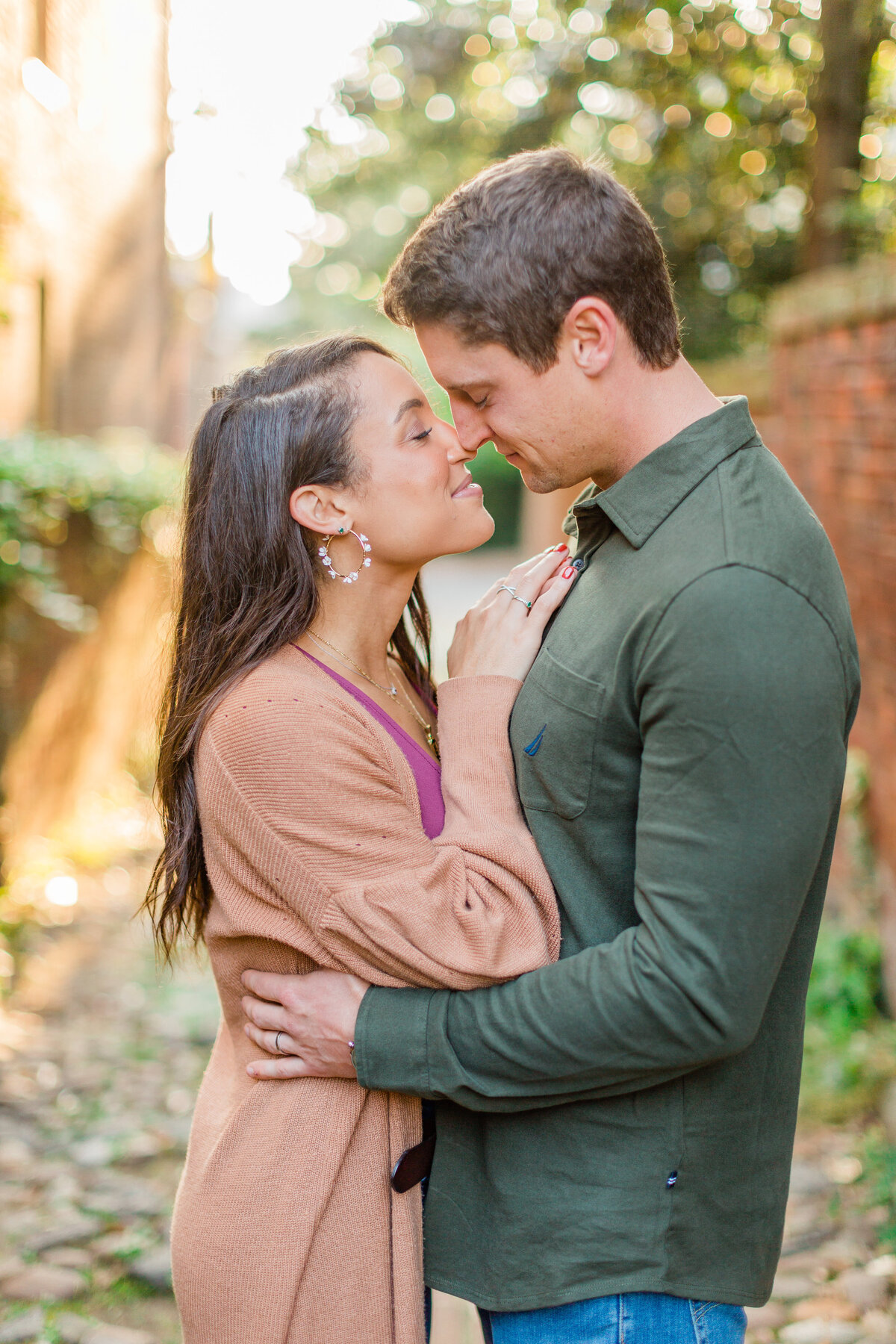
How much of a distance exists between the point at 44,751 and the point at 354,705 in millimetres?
5164

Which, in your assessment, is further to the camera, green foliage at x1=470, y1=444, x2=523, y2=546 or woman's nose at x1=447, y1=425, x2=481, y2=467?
green foliage at x1=470, y1=444, x2=523, y2=546

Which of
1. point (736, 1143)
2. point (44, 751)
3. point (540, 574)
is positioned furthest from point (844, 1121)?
point (44, 751)

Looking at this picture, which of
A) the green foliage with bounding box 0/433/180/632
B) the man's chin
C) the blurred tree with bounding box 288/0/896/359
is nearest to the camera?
the man's chin

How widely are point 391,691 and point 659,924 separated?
3.10ft

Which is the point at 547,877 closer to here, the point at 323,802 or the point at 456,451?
the point at 323,802

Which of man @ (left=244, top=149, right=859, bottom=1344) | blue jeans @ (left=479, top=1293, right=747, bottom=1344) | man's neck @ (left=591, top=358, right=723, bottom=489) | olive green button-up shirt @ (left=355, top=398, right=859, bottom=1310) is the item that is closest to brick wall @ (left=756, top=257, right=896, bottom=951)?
man's neck @ (left=591, top=358, right=723, bottom=489)

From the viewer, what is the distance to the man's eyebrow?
213 cm

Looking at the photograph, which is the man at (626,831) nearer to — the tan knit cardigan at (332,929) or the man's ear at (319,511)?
the tan knit cardigan at (332,929)

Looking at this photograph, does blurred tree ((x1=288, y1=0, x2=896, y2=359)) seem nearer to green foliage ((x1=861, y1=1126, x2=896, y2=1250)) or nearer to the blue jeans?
green foliage ((x1=861, y1=1126, x2=896, y2=1250))

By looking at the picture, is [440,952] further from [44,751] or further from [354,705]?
[44,751]

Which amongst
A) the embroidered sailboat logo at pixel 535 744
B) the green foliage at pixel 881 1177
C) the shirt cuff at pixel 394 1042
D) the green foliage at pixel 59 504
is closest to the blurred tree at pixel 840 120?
the green foliage at pixel 59 504

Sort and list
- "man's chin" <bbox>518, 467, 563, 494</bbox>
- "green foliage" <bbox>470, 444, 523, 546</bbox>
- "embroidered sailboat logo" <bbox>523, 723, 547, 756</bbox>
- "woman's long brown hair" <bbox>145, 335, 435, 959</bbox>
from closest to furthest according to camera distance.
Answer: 1. "embroidered sailboat logo" <bbox>523, 723, 547, 756</bbox>
2. "man's chin" <bbox>518, 467, 563, 494</bbox>
3. "woman's long brown hair" <bbox>145, 335, 435, 959</bbox>
4. "green foliage" <bbox>470, 444, 523, 546</bbox>

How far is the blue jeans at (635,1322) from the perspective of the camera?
1642mm

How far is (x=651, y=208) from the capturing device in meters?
9.35
